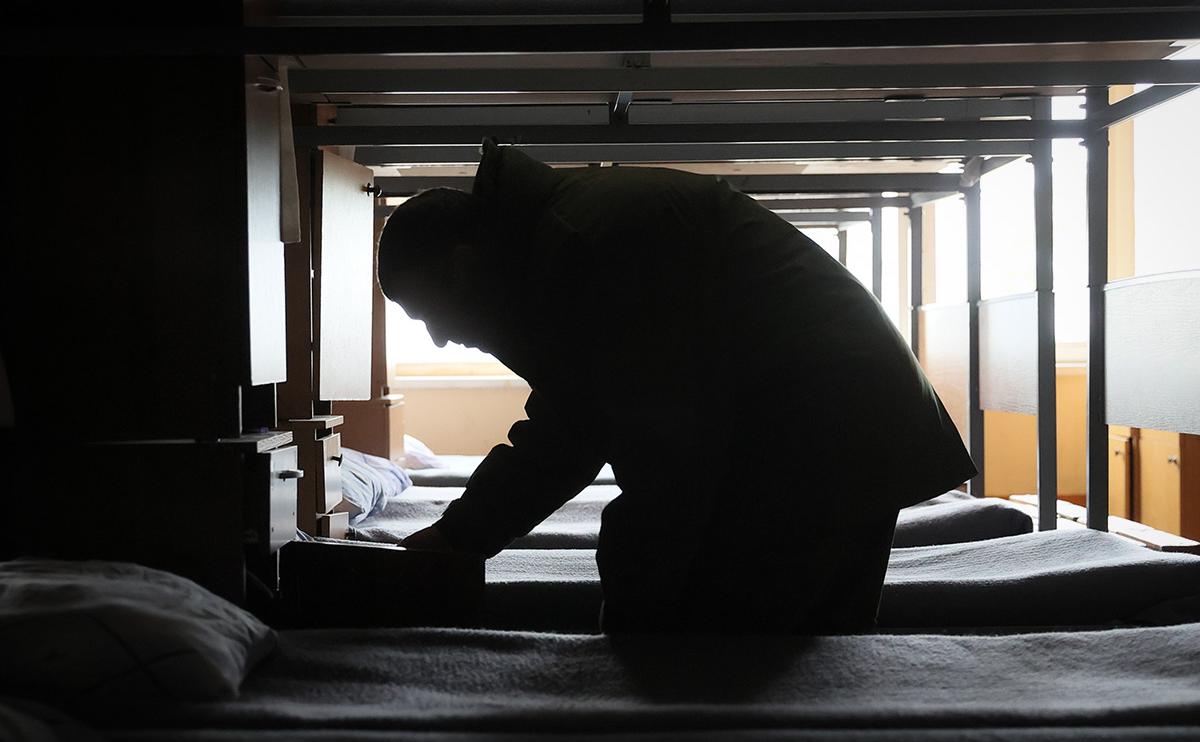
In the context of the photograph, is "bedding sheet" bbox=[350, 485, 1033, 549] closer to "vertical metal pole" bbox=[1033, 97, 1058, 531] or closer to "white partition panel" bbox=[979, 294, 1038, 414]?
"vertical metal pole" bbox=[1033, 97, 1058, 531]

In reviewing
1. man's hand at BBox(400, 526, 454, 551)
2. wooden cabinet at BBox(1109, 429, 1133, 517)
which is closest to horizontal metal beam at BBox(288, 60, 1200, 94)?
man's hand at BBox(400, 526, 454, 551)

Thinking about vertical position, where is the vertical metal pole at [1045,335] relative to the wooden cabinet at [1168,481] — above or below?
above

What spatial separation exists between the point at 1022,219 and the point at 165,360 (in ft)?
16.2

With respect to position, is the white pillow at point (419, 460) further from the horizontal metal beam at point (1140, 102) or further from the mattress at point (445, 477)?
the horizontal metal beam at point (1140, 102)

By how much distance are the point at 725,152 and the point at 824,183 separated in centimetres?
46

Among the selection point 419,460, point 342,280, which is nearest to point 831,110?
point 342,280

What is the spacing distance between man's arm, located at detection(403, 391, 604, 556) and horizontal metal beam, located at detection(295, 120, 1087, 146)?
851mm

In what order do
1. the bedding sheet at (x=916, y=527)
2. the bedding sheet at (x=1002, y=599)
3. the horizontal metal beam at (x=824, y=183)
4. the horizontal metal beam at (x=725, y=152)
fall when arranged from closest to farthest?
the bedding sheet at (x=1002, y=599) < the bedding sheet at (x=916, y=527) < the horizontal metal beam at (x=725, y=152) < the horizontal metal beam at (x=824, y=183)

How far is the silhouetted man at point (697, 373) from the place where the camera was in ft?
4.18

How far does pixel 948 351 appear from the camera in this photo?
3.54 metres

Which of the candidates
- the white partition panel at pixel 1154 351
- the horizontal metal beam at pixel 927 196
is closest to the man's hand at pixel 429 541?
the white partition panel at pixel 1154 351

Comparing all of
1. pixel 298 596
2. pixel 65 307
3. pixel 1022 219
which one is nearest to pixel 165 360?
pixel 65 307

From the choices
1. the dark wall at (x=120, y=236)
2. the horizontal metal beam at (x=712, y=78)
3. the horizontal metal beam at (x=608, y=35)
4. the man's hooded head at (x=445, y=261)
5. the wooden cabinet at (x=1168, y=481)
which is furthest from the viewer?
the wooden cabinet at (x=1168, y=481)

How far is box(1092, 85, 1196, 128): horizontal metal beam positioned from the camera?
6.88 ft
